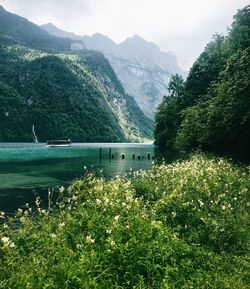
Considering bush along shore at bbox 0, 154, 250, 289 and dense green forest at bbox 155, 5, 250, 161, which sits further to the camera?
dense green forest at bbox 155, 5, 250, 161

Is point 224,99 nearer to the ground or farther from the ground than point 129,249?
farther from the ground

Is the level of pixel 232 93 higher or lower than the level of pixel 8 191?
higher

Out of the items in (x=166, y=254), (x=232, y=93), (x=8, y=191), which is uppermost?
(x=232, y=93)

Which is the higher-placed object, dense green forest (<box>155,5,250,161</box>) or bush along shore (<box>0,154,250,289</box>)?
dense green forest (<box>155,5,250,161</box>)

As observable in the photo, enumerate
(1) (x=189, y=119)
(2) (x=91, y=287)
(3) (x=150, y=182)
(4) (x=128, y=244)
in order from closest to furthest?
(2) (x=91, y=287), (4) (x=128, y=244), (3) (x=150, y=182), (1) (x=189, y=119)

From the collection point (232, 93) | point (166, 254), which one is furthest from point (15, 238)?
point (232, 93)

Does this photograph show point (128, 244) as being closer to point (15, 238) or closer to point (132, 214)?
point (132, 214)

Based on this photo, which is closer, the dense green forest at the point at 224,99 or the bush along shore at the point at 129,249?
the bush along shore at the point at 129,249

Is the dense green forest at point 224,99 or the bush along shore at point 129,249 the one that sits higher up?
the dense green forest at point 224,99

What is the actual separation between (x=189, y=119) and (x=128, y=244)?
2280 inches

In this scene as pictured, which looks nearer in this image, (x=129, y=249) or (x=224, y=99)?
(x=129, y=249)

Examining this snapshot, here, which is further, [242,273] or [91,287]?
[242,273]

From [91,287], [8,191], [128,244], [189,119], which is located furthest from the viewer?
[189,119]

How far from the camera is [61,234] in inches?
431
